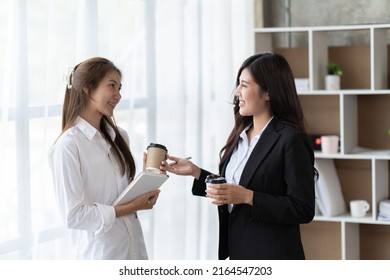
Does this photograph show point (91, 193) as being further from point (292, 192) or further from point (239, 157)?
point (292, 192)

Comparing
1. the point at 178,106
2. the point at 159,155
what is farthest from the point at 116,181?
the point at 178,106

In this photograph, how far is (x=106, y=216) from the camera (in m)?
2.58

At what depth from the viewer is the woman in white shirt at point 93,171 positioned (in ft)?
8.39

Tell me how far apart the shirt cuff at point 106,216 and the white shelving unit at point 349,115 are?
2.18 m

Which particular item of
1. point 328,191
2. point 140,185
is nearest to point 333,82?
point 328,191

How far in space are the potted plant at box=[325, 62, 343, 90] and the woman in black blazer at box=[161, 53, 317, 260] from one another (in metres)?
1.77

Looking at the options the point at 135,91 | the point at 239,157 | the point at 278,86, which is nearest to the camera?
the point at 278,86

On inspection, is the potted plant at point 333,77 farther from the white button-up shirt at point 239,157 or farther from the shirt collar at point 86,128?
the shirt collar at point 86,128

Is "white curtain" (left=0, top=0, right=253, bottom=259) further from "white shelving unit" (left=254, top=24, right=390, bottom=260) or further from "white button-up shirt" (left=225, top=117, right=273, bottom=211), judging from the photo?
"white button-up shirt" (left=225, top=117, right=273, bottom=211)

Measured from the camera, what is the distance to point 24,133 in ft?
9.45

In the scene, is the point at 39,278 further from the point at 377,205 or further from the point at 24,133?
the point at 377,205

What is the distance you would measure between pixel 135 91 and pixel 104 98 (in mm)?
1009

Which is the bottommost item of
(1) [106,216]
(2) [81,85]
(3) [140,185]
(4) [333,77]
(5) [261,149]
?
(1) [106,216]

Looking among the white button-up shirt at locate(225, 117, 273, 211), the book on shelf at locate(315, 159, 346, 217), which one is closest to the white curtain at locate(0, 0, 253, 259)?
the book on shelf at locate(315, 159, 346, 217)
